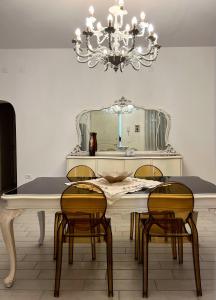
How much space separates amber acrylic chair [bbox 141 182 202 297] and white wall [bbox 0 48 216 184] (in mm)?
3146

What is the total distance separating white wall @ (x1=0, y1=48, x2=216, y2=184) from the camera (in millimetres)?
5176

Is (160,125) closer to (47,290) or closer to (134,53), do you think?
(134,53)

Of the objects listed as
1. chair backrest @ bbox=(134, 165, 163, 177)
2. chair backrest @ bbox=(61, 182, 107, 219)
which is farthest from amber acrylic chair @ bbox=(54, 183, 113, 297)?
chair backrest @ bbox=(134, 165, 163, 177)

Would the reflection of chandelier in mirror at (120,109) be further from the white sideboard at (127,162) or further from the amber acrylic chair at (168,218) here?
the amber acrylic chair at (168,218)

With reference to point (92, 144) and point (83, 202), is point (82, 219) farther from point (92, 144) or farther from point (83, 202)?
point (92, 144)

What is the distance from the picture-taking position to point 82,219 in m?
2.17

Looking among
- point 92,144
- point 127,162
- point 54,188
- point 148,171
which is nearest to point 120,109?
point 92,144

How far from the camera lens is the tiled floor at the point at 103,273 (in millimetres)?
2125

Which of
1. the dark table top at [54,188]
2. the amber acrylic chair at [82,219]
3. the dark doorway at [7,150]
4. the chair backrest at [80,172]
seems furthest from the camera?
the dark doorway at [7,150]

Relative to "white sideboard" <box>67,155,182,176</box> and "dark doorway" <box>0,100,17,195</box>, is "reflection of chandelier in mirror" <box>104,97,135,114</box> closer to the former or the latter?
"white sideboard" <box>67,155,182,176</box>

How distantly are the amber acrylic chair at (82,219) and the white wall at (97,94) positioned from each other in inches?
123

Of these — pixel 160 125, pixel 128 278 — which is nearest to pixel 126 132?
pixel 160 125

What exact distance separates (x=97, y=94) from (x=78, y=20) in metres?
1.44

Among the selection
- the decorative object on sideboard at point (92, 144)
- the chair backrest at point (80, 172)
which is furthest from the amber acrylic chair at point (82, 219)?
the decorative object on sideboard at point (92, 144)
